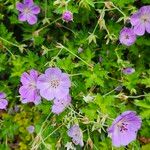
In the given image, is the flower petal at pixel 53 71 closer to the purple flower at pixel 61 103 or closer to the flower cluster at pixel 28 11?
the purple flower at pixel 61 103

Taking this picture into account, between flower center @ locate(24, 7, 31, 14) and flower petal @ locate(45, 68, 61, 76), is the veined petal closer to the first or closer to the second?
flower center @ locate(24, 7, 31, 14)

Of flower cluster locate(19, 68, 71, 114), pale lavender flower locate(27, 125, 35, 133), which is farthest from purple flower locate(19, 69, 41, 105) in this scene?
pale lavender flower locate(27, 125, 35, 133)

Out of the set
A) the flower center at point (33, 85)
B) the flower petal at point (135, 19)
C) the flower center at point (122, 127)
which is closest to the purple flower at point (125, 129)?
the flower center at point (122, 127)

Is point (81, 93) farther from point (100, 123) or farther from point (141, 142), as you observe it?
point (141, 142)

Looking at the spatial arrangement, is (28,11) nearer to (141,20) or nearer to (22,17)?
(22,17)

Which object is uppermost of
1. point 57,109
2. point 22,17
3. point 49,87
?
point 22,17

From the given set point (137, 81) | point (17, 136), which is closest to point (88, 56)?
point (137, 81)

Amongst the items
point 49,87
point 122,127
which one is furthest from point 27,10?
point 122,127
